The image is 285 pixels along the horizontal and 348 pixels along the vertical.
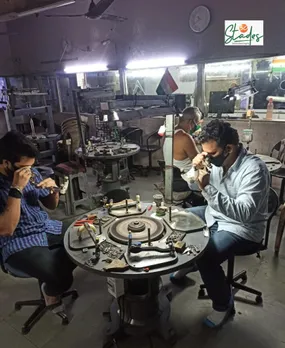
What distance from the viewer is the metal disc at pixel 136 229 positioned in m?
1.69

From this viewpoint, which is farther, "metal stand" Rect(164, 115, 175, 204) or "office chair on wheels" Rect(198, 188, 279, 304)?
"office chair on wheels" Rect(198, 188, 279, 304)

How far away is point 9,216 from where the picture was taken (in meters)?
1.70

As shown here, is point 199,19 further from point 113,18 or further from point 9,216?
point 9,216

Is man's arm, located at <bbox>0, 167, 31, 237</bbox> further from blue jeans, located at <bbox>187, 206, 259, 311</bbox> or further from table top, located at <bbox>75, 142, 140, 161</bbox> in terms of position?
table top, located at <bbox>75, 142, 140, 161</bbox>

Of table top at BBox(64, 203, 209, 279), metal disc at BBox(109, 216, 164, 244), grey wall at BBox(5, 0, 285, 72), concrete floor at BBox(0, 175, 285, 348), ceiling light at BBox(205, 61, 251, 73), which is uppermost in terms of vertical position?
grey wall at BBox(5, 0, 285, 72)

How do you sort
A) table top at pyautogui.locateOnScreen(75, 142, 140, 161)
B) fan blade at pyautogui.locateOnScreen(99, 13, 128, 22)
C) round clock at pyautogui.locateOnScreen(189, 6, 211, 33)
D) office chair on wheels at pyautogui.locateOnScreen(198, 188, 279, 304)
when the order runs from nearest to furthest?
office chair on wheels at pyautogui.locateOnScreen(198, 188, 279, 304) < table top at pyautogui.locateOnScreen(75, 142, 140, 161) < round clock at pyautogui.locateOnScreen(189, 6, 211, 33) < fan blade at pyautogui.locateOnScreen(99, 13, 128, 22)

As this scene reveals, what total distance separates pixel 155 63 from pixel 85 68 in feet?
6.14

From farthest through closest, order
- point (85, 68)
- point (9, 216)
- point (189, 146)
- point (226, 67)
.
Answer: point (85, 68) < point (226, 67) < point (189, 146) < point (9, 216)

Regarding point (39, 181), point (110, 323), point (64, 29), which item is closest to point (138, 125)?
point (64, 29)

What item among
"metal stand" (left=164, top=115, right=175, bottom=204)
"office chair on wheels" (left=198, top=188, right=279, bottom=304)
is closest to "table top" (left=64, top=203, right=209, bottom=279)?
"metal stand" (left=164, top=115, right=175, bottom=204)

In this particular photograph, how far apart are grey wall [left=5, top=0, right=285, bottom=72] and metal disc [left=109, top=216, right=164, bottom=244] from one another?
377 cm

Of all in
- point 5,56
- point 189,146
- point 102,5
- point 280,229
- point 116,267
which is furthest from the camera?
point 5,56

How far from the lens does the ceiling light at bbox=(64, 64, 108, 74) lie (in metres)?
6.24

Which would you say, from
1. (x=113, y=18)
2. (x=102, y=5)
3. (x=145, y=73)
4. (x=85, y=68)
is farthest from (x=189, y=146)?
(x=85, y=68)
